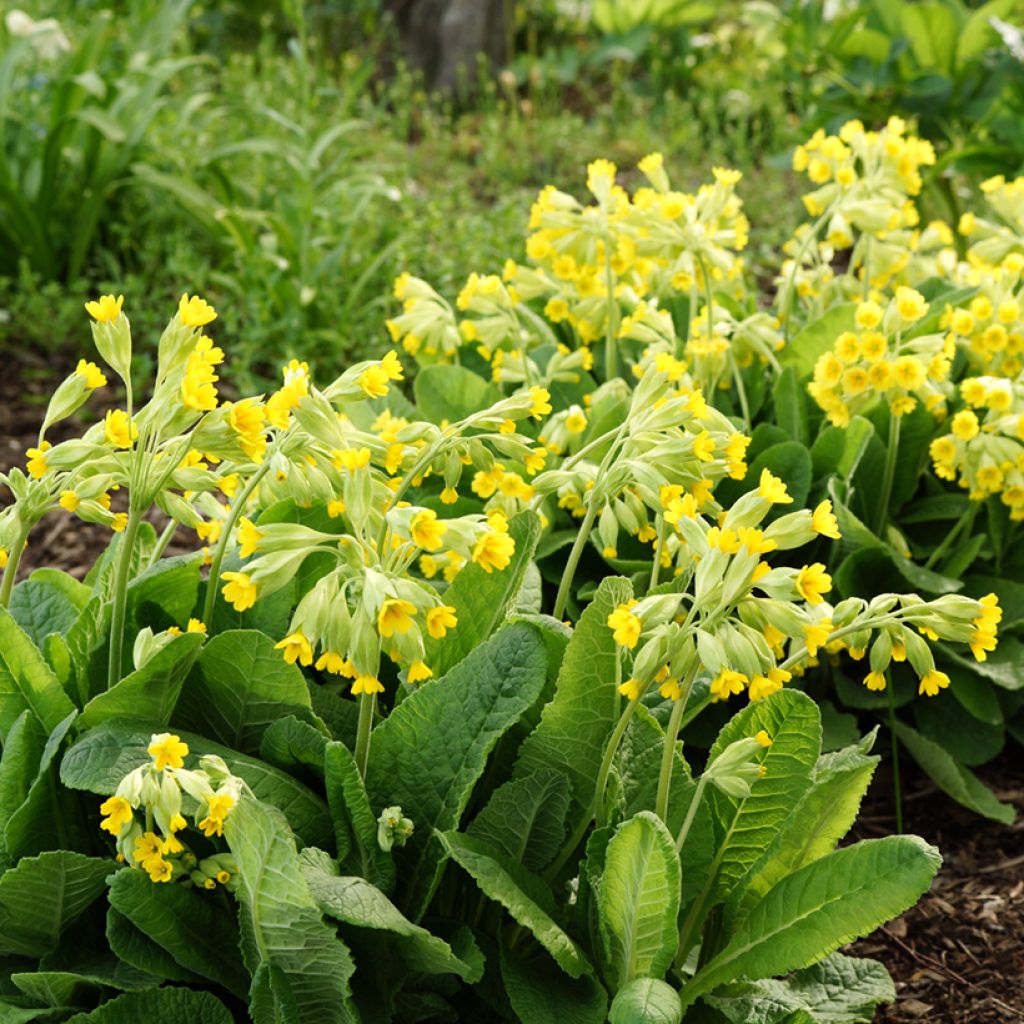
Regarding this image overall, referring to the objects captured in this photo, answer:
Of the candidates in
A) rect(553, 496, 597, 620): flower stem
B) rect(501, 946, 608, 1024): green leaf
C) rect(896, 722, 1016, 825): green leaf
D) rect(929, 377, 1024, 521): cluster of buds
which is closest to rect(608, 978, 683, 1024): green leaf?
rect(501, 946, 608, 1024): green leaf

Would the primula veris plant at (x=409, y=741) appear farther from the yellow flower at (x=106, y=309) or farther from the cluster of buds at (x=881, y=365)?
the cluster of buds at (x=881, y=365)

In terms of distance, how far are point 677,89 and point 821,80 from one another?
2356 mm

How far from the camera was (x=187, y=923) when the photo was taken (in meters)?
1.73

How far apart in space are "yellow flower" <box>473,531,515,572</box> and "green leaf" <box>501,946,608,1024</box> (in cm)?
53

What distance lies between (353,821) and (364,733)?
0.11 metres

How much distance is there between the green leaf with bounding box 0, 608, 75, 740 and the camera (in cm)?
183

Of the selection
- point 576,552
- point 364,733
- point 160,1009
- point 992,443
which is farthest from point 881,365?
point 160,1009

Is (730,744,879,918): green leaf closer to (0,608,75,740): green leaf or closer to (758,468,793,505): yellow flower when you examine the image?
(758,468,793,505): yellow flower

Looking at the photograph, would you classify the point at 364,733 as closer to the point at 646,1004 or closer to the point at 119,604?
the point at 119,604

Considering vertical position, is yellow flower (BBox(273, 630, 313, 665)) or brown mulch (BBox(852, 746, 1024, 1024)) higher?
yellow flower (BBox(273, 630, 313, 665))

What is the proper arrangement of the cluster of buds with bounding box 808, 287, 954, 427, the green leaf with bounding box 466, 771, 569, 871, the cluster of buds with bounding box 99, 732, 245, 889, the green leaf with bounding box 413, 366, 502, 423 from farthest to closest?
the green leaf with bounding box 413, 366, 502, 423 < the cluster of buds with bounding box 808, 287, 954, 427 < the green leaf with bounding box 466, 771, 569, 871 < the cluster of buds with bounding box 99, 732, 245, 889

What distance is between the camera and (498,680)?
5.77 feet

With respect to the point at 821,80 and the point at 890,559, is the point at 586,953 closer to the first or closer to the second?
the point at 890,559

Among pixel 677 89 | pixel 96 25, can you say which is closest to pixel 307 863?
pixel 96 25
